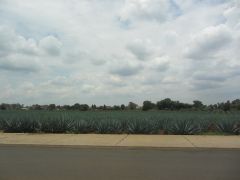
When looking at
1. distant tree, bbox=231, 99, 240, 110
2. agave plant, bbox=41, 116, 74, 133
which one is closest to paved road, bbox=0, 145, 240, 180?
agave plant, bbox=41, 116, 74, 133

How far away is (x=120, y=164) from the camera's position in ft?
38.5

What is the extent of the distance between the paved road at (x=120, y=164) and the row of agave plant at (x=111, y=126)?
8.51m

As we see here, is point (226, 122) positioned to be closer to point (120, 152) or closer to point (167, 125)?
point (167, 125)

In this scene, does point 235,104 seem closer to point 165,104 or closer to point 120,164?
point 165,104

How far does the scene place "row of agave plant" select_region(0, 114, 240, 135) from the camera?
24344 millimetres

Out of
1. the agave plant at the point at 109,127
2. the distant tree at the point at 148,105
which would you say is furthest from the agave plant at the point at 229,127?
the distant tree at the point at 148,105

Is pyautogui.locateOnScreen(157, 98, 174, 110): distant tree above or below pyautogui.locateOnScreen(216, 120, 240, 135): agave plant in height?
above

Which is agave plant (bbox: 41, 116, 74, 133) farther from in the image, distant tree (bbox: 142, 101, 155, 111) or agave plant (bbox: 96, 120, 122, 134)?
distant tree (bbox: 142, 101, 155, 111)

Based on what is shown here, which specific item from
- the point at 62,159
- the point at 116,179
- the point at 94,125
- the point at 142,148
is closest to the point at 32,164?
the point at 62,159

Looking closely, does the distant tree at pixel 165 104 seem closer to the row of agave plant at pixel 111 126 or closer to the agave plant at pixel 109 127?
the row of agave plant at pixel 111 126

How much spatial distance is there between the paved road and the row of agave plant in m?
8.51

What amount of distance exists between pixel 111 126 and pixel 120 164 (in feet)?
42.8

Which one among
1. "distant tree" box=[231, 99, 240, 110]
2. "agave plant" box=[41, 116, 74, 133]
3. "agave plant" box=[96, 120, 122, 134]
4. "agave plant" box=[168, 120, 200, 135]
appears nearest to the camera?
"agave plant" box=[168, 120, 200, 135]

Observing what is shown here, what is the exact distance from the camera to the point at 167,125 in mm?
24859
